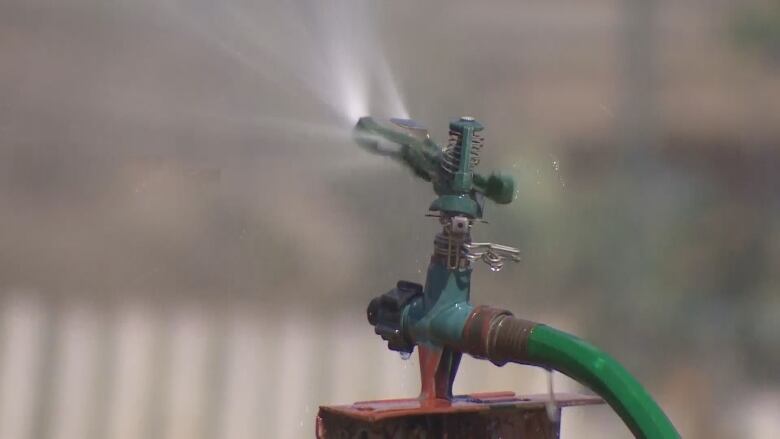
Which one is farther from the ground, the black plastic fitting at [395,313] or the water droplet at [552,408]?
the black plastic fitting at [395,313]

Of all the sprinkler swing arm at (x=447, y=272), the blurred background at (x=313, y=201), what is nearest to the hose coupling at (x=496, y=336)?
the sprinkler swing arm at (x=447, y=272)

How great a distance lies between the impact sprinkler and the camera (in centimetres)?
60

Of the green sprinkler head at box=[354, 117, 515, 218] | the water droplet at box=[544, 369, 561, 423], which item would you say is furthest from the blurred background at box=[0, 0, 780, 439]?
the water droplet at box=[544, 369, 561, 423]

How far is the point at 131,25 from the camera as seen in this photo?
34.0 inches

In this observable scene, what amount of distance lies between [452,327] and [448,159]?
10cm

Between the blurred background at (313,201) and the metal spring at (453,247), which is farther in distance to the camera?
the blurred background at (313,201)

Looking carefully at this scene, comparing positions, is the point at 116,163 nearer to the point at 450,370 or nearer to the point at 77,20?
the point at 77,20

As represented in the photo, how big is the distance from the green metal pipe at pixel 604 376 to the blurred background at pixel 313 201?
252 millimetres

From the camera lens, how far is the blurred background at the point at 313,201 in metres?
0.86

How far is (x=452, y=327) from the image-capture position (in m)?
0.63

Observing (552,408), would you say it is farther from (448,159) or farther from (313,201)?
(313,201)

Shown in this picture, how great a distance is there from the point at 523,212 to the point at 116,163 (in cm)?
37

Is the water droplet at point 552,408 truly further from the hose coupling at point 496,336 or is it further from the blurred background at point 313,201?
the blurred background at point 313,201

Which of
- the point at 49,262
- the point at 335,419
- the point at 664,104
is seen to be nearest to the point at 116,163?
the point at 49,262
